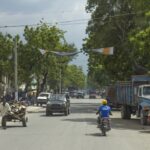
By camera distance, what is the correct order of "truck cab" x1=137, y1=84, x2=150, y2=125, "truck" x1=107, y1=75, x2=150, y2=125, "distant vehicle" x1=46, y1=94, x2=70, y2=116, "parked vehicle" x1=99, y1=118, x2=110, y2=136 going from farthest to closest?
"distant vehicle" x1=46, y1=94, x2=70, y2=116, "truck" x1=107, y1=75, x2=150, y2=125, "truck cab" x1=137, y1=84, x2=150, y2=125, "parked vehicle" x1=99, y1=118, x2=110, y2=136

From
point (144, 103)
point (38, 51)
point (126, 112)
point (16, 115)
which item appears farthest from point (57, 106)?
point (38, 51)

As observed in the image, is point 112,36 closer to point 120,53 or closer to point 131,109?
point 120,53

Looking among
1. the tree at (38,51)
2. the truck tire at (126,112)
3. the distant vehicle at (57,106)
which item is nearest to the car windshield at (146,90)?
the truck tire at (126,112)

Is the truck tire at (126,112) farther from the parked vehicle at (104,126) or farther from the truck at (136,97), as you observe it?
the parked vehicle at (104,126)

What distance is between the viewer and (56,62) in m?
79.3

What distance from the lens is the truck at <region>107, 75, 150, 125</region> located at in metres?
34.1

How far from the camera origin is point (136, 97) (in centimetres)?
3688

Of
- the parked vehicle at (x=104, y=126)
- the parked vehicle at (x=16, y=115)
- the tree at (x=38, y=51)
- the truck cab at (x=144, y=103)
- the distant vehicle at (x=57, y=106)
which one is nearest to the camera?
the parked vehicle at (x=104, y=126)

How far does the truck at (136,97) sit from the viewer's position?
112ft

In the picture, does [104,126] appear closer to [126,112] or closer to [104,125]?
[104,125]

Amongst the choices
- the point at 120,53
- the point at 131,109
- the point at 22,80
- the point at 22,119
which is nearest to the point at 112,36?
the point at 120,53

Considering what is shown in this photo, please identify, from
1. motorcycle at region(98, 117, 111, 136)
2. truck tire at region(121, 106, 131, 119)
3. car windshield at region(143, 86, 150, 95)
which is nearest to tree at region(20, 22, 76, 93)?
truck tire at region(121, 106, 131, 119)

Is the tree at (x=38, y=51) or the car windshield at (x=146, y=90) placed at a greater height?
the tree at (x=38, y=51)

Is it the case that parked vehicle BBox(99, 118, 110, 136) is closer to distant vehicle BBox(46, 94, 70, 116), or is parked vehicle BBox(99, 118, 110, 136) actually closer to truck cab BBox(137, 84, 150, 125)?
truck cab BBox(137, 84, 150, 125)
